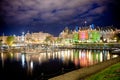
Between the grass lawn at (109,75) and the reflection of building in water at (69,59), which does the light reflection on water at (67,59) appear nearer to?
the reflection of building in water at (69,59)

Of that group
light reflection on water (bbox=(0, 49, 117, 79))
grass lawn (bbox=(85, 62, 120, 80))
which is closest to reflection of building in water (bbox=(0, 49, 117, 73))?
light reflection on water (bbox=(0, 49, 117, 79))

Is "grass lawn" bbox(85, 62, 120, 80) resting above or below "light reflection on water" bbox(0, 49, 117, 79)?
above

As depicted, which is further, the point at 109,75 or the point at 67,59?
the point at 67,59

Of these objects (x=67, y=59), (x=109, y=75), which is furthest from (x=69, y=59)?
(x=109, y=75)

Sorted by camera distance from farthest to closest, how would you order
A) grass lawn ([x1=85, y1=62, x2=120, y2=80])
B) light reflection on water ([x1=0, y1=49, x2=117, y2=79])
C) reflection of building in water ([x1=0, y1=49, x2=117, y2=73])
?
reflection of building in water ([x1=0, y1=49, x2=117, y2=73])
light reflection on water ([x1=0, y1=49, x2=117, y2=79])
grass lawn ([x1=85, y1=62, x2=120, y2=80])

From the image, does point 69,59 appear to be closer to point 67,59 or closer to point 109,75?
point 67,59

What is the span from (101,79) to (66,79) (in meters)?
4.82

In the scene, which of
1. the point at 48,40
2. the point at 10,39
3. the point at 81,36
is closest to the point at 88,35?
the point at 81,36

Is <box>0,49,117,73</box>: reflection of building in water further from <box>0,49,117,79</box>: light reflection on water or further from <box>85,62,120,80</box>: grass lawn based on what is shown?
<box>85,62,120,80</box>: grass lawn

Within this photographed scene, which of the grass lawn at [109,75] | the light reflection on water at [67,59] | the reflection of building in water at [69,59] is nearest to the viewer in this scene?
the grass lawn at [109,75]

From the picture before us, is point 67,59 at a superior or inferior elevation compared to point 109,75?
inferior

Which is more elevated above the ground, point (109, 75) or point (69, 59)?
point (109, 75)

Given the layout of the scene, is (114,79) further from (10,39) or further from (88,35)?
(88,35)

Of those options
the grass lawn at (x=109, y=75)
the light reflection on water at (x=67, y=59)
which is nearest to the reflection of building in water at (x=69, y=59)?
the light reflection on water at (x=67, y=59)
